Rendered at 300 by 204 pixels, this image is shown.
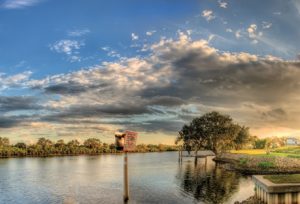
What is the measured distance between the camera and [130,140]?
39.1m

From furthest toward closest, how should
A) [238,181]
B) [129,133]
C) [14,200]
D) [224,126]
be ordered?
[224,126] < [238,181] < [14,200] < [129,133]

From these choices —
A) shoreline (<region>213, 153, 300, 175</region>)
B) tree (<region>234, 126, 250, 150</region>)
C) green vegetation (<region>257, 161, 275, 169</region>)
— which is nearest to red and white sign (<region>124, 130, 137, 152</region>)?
shoreline (<region>213, 153, 300, 175</region>)

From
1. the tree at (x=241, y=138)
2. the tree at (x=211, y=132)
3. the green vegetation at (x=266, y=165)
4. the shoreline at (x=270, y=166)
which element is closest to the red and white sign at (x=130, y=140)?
the shoreline at (x=270, y=166)

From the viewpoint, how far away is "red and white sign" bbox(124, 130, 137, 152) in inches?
1519

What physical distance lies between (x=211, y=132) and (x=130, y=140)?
89013 mm

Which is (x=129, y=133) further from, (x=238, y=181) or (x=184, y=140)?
(x=184, y=140)

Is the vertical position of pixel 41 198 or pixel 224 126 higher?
pixel 224 126

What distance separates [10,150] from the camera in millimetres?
186500

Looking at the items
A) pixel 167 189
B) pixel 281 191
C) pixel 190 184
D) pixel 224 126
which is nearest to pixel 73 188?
pixel 167 189

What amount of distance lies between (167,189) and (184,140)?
84456 mm

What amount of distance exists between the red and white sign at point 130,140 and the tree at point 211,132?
87310 millimetres

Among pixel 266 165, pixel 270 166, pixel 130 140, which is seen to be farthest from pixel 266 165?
pixel 130 140

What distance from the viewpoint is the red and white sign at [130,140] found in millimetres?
38594

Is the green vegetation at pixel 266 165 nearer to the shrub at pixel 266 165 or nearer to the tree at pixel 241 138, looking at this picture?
the shrub at pixel 266 165
